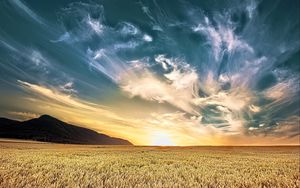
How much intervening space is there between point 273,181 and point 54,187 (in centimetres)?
911

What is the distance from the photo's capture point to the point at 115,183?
31.1 feet

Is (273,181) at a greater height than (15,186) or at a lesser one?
greater

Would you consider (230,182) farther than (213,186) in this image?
Yes

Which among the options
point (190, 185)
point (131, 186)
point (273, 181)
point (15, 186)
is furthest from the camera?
point (273, 181)

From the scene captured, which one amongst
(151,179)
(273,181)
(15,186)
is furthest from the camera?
(273,181)

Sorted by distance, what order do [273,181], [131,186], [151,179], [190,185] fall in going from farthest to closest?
1. [273,181]
2. [151,179]
3. [190,185]
4. [131,186]

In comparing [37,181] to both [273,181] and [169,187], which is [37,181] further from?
[273,181]

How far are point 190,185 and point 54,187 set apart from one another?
4676 mm

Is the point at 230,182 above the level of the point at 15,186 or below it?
above

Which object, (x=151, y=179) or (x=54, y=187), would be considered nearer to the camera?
(x=54, y=187)

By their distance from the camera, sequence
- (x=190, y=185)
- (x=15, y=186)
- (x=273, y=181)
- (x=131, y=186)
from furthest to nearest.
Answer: (x=273, y=181), (x=190, y=185), (x=131, y=186), (x=15, y=186)

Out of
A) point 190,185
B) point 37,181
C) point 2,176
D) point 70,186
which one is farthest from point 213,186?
point 2,176

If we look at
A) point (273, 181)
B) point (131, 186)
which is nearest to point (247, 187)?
point (273, 181)

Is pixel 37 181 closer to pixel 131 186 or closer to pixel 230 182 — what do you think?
pixel 131 186
